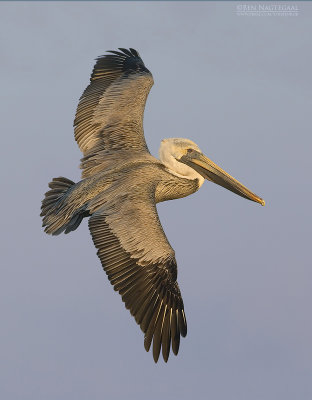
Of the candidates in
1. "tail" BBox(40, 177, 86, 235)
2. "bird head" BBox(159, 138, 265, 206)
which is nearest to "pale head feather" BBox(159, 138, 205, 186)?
"bird head" BBox(159, 138, 265, 206)

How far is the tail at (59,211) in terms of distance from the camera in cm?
1209

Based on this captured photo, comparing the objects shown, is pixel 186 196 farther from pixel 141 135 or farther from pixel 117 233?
pixel 117 233

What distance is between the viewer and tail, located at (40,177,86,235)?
1209 centimetres

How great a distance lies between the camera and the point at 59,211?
41.0 ft

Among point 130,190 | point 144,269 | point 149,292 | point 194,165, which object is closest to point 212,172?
point 194,165

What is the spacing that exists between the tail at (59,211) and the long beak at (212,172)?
1.77 meters

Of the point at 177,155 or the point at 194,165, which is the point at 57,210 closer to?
the point at 177,155

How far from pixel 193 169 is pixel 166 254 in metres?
2.54

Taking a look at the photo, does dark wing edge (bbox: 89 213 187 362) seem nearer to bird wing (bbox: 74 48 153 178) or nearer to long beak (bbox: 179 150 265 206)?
bird wing (bbox: 74 48 153 178)

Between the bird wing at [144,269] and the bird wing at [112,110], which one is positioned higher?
the bird wing at [112,110]

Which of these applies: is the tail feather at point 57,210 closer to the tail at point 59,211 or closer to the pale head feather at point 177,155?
the tail at point 59,211

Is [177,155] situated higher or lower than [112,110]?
lower

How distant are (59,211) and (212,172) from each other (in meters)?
2.38

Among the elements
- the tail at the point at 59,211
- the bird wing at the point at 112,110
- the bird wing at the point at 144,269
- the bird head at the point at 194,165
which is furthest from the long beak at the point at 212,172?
the bird wing at the point at 144,269
